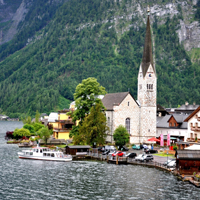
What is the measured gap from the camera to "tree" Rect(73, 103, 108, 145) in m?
85.2

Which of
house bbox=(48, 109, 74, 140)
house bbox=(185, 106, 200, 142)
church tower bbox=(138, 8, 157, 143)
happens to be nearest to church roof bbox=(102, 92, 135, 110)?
church tower bbox=(138, 8, 157, 143)

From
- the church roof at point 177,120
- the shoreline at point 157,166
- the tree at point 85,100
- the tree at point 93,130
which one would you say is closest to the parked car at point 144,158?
the shoreline at point 157,166

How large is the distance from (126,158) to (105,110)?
2563 cm

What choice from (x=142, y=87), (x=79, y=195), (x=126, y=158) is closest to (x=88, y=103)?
(x=142, y=87)

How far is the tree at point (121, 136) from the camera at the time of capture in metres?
89.8

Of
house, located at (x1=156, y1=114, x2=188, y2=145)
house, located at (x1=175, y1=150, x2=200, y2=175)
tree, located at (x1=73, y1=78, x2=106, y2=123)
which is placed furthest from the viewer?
house, located at (x1=156, y1=114, x2=188, y2=145)

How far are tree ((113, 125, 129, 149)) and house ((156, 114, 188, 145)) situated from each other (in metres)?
13.8

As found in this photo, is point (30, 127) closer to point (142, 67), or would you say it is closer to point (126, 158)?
point (142, 67)

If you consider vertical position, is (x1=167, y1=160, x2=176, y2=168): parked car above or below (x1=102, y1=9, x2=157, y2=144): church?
below

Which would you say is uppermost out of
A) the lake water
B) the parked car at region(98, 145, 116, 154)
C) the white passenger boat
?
the parked car at region(98, 145, 116, 154)

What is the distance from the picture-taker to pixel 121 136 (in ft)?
297

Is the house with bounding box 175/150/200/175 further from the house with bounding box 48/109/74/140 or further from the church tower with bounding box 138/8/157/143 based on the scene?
the house with bounding box 48/109/74/140

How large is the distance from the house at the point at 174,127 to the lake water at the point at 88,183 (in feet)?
114

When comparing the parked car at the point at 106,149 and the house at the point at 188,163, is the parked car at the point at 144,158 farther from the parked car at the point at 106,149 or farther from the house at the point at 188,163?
the house at the point at 188,163
